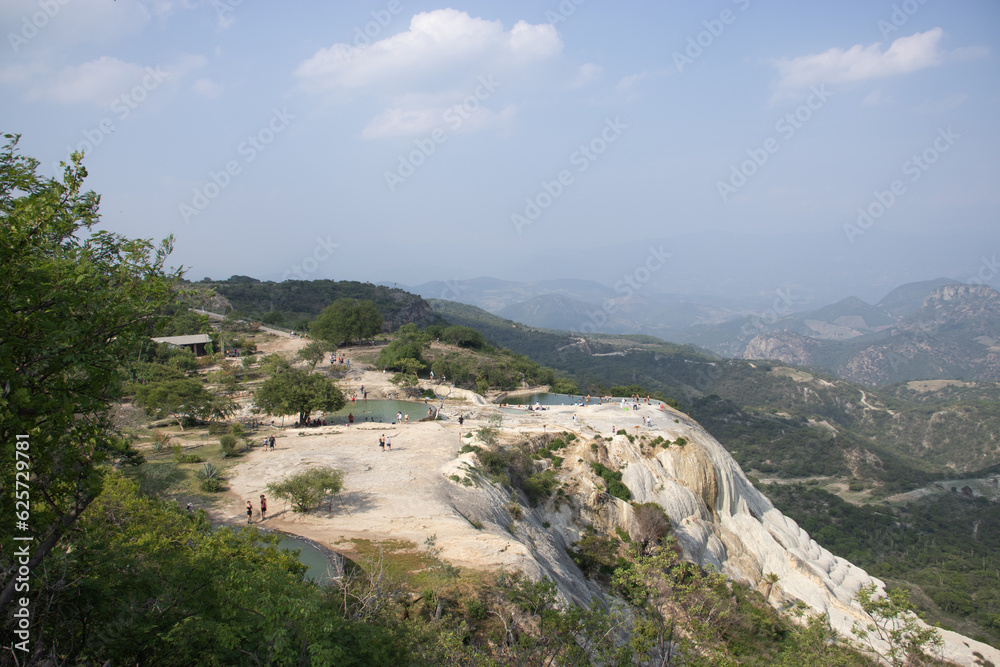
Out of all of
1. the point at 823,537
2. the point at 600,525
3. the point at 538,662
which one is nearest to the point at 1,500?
the point at 538,662

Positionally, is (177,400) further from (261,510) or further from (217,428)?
(261,510)

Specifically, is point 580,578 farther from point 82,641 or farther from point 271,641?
point 82,641

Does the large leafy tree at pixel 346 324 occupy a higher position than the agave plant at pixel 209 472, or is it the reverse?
the large leafy tree at pixel 346 324

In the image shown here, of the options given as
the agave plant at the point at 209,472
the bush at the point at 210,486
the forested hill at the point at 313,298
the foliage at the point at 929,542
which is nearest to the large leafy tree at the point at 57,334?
the bush at the point at 210,486

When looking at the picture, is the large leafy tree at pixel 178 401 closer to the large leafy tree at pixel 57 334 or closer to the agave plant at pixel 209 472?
the agave plant at pixel 209 472

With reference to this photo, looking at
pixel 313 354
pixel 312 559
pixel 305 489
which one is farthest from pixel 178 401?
pixel 312 559

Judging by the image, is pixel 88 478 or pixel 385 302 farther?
pixel 385 302

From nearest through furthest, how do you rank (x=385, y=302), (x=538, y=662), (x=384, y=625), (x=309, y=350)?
(x=538, y=662)
(x=384, y=625)
(x=309, y=350)
(x=385, y=302)

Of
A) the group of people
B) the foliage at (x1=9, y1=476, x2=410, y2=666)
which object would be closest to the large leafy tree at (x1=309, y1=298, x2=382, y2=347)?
the group of people
